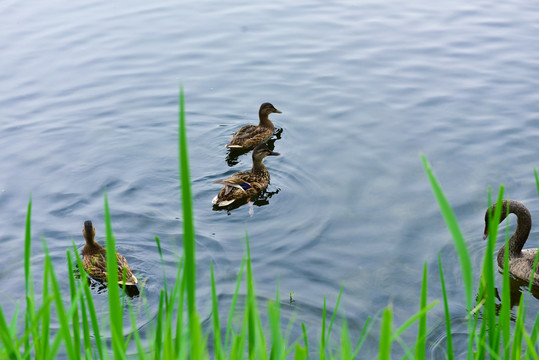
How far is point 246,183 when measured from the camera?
7.07 m

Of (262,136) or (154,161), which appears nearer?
(154,161)

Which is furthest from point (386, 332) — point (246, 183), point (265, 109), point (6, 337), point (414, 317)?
point (265, 109)

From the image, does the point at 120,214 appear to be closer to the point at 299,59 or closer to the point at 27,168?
the point at 27,168

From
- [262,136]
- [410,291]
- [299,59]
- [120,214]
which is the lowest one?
[410,291]

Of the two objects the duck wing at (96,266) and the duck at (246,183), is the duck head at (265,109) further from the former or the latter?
the duck wing at (96,266)

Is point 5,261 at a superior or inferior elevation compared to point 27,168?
inferior

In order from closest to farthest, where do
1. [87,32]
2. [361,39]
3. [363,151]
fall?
[363,151] < [361,39] < [87,32]

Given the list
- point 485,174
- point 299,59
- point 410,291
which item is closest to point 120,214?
point 410,291

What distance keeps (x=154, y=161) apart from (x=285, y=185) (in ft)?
5.55

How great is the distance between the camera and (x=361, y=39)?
1170cm

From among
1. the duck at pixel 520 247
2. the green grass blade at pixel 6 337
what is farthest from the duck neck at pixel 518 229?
the green grass blade at pixel 6 337

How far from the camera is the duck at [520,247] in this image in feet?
18.7

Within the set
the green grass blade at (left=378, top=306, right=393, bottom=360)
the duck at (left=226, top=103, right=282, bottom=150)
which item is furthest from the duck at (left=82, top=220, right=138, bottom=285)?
the green grass blade at (left=378, top=306, right=393, bottom=360)

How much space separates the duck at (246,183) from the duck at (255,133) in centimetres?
71
